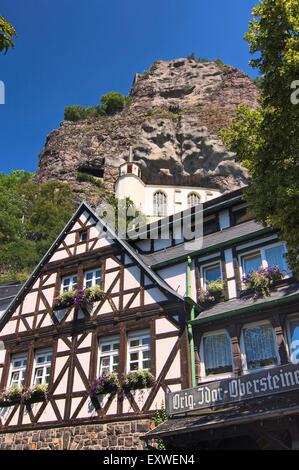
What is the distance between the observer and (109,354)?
1533 cm

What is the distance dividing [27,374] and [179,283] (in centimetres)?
606

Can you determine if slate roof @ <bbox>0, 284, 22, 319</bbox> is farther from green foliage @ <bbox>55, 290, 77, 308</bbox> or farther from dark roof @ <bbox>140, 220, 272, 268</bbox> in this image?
dark roof @ <bbox>140, 220, 272, 268</bbox>

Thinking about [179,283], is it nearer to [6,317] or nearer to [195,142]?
[6,317]

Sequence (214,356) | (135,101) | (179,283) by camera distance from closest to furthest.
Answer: (214,356) → (179,283) → (135,101)

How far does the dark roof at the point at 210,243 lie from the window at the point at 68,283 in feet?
9.01

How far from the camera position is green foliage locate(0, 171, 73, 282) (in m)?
42.1

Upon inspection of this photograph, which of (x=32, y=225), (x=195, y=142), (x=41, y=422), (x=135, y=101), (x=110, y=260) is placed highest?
(x=135, y=101)

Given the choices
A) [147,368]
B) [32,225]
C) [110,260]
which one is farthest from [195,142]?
[147,368]

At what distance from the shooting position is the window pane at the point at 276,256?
566 inches

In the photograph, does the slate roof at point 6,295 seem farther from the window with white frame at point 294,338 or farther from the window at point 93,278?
the window with white frame at point 294,338

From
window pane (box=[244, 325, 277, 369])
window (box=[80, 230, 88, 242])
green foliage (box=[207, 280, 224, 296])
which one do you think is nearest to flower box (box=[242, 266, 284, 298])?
green foliage (box=[207, 280, 224, 296])

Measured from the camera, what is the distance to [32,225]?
4912 cm
